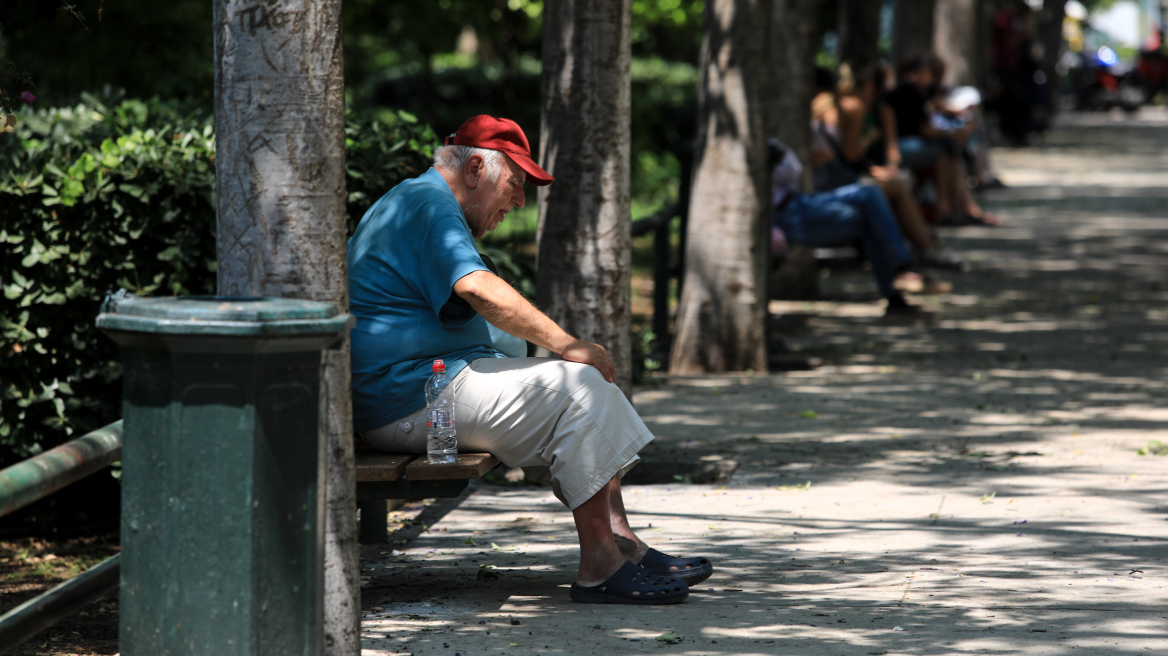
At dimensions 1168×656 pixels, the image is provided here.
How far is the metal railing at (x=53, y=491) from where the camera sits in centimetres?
282

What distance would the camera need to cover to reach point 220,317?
9.46ft

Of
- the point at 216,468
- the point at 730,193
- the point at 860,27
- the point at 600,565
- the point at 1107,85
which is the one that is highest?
the point at 1107,85

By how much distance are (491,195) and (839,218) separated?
5794mm

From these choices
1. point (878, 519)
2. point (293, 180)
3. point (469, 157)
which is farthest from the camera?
point (878, 519)

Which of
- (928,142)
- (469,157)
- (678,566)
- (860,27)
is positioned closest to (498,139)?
(469,157)

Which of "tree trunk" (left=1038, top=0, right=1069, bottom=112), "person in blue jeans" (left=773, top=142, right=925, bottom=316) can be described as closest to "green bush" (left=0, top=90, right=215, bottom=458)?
"person in blue jeans" (left=773, top=142, right=925, bottom=316)

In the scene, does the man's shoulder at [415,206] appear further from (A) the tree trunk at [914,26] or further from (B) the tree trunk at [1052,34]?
(B) the tree trunk at [1052,34]

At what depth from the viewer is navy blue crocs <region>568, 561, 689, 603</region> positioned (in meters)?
4.25

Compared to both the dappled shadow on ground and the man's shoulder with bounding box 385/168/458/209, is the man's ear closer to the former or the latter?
the man's shoulder with bounding box 385/168/458/209

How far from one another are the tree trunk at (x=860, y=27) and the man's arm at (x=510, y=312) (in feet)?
42.8

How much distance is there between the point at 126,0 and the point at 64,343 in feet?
21.3

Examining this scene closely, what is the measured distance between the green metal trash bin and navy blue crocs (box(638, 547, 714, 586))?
164 centimetres

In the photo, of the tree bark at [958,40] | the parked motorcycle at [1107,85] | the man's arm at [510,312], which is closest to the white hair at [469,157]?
the man's arm at [510,312]

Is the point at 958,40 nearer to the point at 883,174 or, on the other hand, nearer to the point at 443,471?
the point at 883,174
